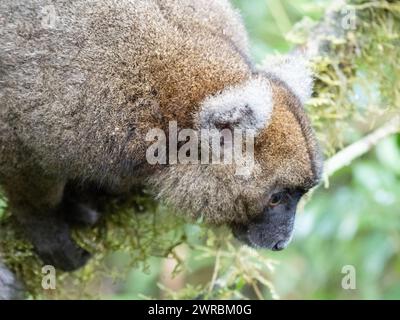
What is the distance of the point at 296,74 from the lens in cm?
479

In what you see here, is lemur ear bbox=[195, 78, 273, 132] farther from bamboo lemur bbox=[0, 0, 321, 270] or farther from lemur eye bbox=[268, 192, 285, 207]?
lemur eye bbox=[268, 192, 285, 207]

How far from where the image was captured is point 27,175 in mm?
4551

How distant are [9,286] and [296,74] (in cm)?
218

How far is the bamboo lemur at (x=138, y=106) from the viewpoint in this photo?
4.31 m

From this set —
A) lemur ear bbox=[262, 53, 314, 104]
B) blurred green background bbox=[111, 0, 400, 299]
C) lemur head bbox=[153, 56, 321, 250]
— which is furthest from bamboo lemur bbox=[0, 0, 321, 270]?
blurred green background bbox=[111, 0, 400, 299]

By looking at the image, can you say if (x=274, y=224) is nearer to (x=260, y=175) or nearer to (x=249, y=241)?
(x=249, y=241)

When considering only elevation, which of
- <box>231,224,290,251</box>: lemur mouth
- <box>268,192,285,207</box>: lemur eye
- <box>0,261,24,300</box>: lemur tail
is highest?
<box>268,192,285,207</box>: lemur eye

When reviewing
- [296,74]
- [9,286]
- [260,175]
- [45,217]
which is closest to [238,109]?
[260,175]

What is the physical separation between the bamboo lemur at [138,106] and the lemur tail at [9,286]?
1.91 feet

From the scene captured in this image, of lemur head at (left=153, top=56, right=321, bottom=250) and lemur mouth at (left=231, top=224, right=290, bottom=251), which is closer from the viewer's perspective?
lemur head at (left=153, top=56, right=321, bottom=250)

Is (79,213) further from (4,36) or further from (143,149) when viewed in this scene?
(4,36)

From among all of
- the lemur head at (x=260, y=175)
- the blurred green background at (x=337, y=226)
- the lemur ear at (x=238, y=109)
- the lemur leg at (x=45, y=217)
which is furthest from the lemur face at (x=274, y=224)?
the lemur leg at (x=45, y=217)

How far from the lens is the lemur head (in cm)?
425

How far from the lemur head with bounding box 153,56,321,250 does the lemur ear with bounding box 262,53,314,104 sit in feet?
0.37
